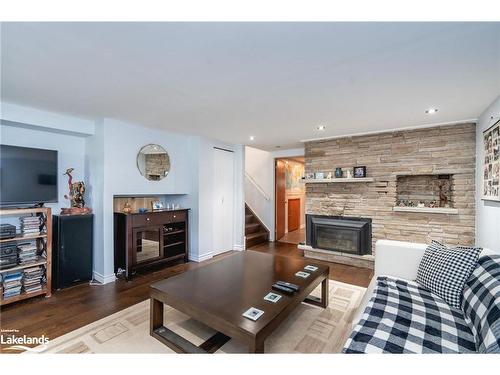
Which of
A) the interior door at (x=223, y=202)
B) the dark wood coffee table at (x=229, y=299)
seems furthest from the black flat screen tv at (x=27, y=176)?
the interior door at (x=223, y=202)

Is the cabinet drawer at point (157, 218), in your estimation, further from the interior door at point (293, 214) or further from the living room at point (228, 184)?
the interior door at point (293, 214)

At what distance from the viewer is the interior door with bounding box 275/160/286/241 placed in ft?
19.1

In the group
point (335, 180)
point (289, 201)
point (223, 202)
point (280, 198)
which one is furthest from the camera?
point (289, 201)

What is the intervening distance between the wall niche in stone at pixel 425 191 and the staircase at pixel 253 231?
9.53 ft

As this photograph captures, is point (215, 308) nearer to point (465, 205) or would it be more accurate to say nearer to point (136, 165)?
point (136, 165)

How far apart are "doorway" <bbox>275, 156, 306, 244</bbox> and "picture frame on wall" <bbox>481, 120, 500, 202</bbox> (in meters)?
2.88

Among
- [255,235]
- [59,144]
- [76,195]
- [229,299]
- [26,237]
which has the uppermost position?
[59,144]

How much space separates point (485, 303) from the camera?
136 cm

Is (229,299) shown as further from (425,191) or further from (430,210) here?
(425,191)

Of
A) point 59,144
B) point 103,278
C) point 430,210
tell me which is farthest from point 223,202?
point 430,210

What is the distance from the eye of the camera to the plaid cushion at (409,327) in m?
1.22

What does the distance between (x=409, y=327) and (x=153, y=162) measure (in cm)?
363

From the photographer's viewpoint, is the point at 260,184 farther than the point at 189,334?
Yes
